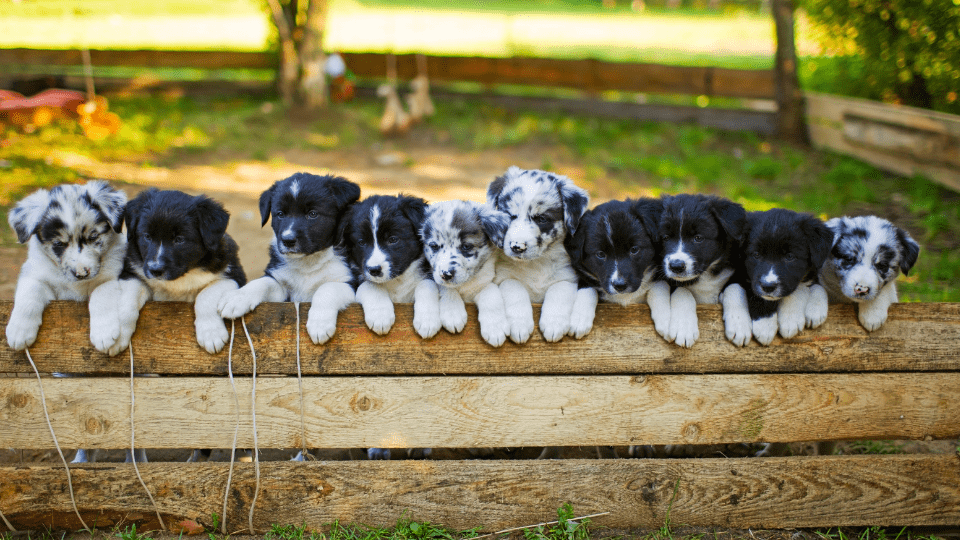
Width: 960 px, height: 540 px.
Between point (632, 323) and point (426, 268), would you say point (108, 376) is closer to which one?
point (426, 268)

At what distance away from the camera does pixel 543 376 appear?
3650 millimetres

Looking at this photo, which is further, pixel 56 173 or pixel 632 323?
pixel 56 173

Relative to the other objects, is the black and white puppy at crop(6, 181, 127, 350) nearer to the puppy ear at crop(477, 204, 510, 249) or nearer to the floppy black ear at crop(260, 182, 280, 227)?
the floppy black ear at crop(260, 182, 280, 227)

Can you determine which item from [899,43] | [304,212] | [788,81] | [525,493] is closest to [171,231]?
[304,212]

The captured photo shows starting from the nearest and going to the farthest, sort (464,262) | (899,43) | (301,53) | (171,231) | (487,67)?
(171,231), (464,262), (899,43), (301,53), (487,67)

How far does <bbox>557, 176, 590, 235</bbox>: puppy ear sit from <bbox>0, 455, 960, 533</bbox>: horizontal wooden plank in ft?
4.36

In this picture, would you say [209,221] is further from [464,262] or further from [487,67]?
[487,67]

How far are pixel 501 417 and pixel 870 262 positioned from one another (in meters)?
2.18

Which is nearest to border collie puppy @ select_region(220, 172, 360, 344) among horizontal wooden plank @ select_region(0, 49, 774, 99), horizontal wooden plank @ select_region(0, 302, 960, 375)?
horizontal wooden plank @ select_region(0, 302, 960, 375)

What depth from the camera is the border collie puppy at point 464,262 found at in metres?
3.58

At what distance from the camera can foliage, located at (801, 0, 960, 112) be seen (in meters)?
7.36

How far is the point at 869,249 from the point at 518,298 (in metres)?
1.94

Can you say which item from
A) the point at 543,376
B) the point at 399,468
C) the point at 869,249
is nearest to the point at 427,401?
the point at 399,468

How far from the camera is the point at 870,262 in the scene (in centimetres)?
360
